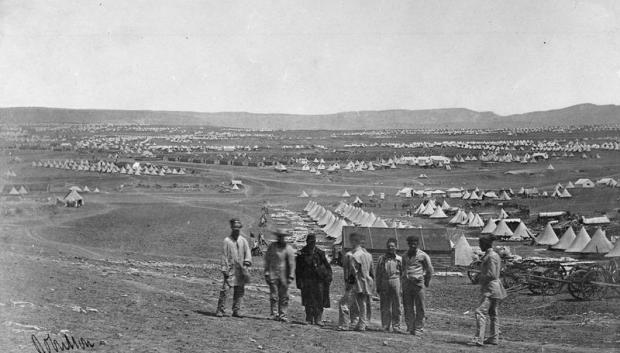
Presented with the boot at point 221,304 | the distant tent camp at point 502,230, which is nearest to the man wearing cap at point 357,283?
the boot at point 221,304

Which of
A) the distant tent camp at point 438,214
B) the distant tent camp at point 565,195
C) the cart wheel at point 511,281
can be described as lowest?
the cart wheel at point 511,281

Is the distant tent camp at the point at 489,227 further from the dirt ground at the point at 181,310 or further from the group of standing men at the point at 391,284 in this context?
the group of standing men at the point at 391,284

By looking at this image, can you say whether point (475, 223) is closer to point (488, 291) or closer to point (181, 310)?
point (488, 291)

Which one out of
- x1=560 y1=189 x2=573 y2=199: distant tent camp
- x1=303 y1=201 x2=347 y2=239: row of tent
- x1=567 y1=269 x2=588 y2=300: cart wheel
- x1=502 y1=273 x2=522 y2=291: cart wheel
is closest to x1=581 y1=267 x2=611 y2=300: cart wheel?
x1=567 y1=269 x2=588 y2=300: cart wheel

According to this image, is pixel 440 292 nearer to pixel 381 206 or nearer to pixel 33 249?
pixel 33 249
